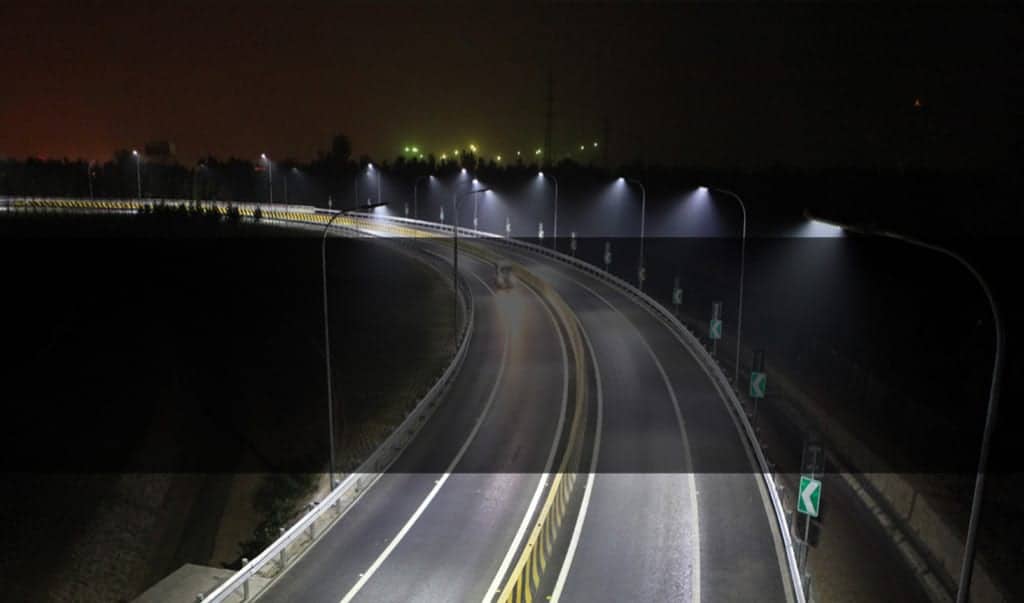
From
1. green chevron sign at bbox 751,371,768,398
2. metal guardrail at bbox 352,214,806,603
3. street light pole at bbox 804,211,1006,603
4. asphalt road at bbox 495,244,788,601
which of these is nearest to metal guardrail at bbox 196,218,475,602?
asphalt road at bbox 495,244,788,601

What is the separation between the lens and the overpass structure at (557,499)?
15320 mm

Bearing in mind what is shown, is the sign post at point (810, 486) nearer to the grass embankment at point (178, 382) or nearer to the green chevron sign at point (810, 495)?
the green chevron sign at point (810, 495)

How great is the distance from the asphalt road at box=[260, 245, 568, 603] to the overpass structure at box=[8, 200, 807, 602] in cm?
5

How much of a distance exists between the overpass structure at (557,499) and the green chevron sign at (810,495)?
4.25ft

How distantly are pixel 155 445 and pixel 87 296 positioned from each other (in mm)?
26848

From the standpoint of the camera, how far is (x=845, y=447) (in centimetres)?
2622

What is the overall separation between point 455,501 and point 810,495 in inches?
368

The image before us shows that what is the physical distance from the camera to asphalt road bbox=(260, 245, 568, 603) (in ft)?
50.3

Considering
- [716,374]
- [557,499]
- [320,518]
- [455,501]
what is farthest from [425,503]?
[716,374]

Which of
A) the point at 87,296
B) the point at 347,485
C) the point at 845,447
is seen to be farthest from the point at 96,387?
the point at 845,447

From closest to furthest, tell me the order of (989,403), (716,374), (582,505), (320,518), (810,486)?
(989,403) → (810,486) → (320,518) → (582,505) → (716,374)

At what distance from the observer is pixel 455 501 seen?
19.5 meters

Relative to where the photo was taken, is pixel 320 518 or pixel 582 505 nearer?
pixel 320 518

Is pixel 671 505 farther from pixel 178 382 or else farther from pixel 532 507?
pixel 178 382
